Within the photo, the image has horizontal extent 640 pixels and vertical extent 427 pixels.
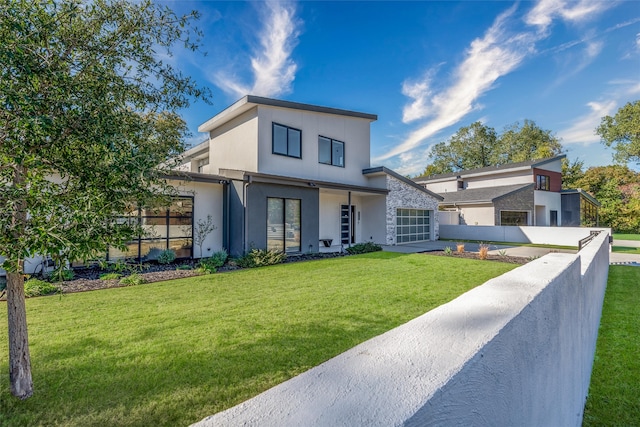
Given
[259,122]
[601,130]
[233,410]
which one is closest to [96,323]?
[233,410]

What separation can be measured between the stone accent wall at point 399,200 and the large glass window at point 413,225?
0.40 meters

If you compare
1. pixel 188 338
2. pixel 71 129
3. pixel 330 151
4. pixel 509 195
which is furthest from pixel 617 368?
pixel 509 195

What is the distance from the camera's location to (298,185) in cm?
1267

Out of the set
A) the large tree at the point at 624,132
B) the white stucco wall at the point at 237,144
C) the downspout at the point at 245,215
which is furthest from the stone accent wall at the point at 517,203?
the large tree at the point at 624,132

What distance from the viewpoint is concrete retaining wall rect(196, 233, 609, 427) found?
0.79 m

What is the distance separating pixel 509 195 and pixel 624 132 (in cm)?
2596

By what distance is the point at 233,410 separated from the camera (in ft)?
2.74

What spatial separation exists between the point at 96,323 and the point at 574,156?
48.4 m

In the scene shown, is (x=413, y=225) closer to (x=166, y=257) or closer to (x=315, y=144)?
(x=315, y=144)

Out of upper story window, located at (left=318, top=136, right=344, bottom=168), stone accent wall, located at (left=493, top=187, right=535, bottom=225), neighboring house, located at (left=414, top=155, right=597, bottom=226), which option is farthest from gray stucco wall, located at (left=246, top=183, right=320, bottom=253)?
stone accent wall, located at (left=493, top=187, right=535, bottom=225)

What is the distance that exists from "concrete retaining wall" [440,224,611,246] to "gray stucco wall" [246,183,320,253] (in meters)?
12.1

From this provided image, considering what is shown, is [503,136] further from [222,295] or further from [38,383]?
[38,383]

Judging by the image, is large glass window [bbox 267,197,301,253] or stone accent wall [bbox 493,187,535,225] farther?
stone accent wall [bbox 493,187,535,225]

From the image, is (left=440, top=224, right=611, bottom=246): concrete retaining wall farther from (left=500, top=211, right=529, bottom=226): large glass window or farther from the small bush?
the small bush
